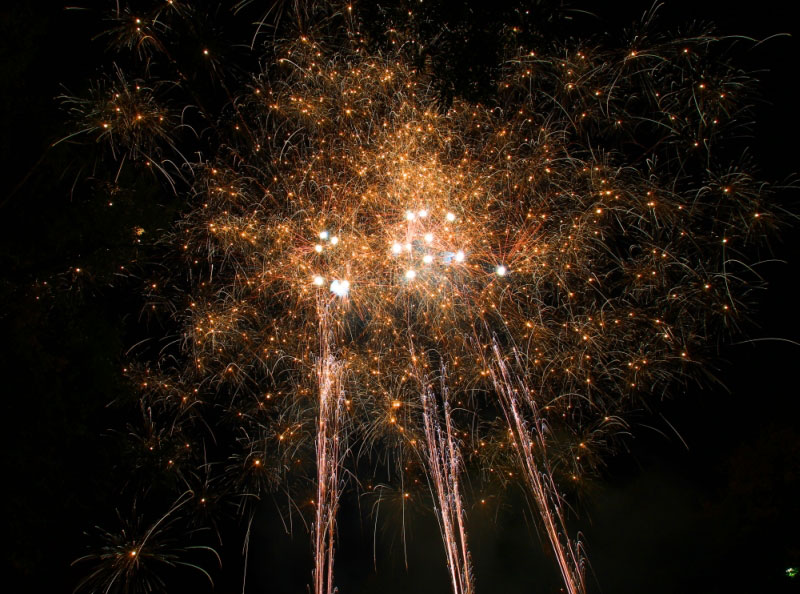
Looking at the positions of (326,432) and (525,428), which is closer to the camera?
(326,432)

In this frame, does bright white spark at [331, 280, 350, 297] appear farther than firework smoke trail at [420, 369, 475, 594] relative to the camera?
No

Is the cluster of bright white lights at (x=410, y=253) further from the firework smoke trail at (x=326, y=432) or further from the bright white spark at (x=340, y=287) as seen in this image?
the firework smoke trail at (x=326, y=432)

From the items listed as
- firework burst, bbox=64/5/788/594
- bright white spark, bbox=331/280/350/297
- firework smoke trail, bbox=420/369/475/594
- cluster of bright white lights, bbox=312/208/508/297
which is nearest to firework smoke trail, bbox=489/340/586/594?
firework burst, bbox=64/5/788/594

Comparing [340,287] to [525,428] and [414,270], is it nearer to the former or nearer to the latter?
[414,270]

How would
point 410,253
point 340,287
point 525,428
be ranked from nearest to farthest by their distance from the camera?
1. point 410,253
2. point 340,287
3. point 525,428

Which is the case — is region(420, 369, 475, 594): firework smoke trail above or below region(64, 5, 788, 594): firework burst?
below

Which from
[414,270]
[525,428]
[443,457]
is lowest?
[443,457]

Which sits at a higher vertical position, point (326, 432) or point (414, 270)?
point (414, 270)

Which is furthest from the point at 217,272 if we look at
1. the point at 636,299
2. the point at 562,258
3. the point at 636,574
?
the point at 636,574

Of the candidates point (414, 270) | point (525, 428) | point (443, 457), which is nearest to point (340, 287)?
point (414, 270)

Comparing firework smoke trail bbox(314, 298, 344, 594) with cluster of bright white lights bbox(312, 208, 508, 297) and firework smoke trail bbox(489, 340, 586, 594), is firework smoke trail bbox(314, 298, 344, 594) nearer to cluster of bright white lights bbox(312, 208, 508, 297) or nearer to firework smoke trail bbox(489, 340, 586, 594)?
cluster of bright white lights bbox(312, 208, 508, 297)
